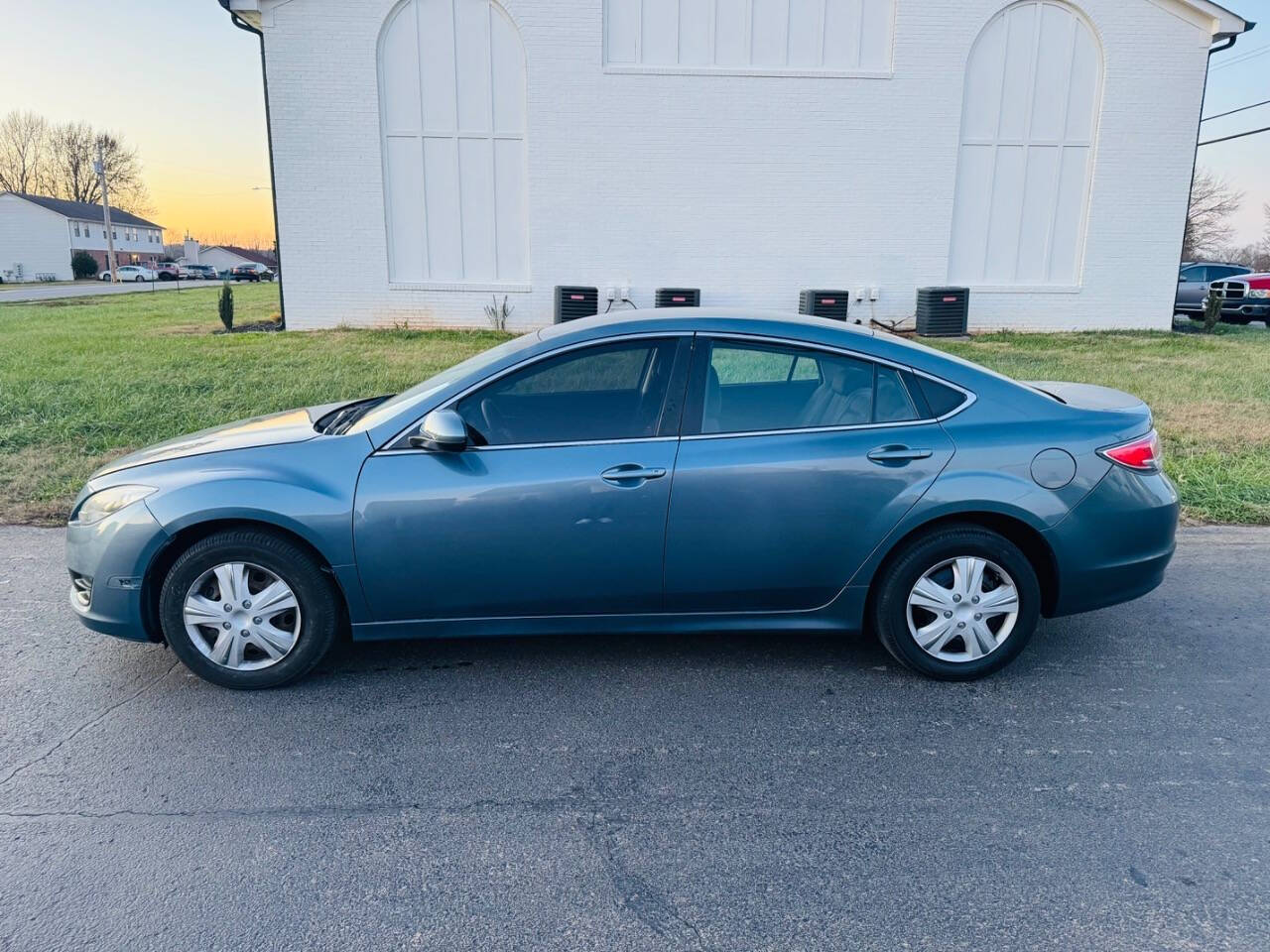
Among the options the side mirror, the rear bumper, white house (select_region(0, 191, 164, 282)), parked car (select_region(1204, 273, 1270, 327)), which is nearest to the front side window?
the rear bumper

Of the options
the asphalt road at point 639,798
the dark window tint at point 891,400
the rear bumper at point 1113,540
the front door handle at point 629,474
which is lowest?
the asphalt road at point 639,798

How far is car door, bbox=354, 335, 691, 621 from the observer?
3.48 meters

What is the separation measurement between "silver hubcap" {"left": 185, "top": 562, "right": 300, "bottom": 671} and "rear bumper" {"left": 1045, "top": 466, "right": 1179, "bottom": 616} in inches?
126

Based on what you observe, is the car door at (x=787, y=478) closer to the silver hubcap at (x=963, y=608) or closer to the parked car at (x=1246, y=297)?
the silver hubcap at (x=963, y=608)

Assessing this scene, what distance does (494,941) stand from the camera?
2.31 m

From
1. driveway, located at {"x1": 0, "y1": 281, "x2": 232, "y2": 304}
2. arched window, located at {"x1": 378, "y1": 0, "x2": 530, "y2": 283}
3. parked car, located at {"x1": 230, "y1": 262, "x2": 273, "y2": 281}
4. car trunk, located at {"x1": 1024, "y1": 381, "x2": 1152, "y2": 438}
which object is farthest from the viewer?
parked car, located at {"x1": 230, "y1": 262, "x2": 273, "y2": 281}

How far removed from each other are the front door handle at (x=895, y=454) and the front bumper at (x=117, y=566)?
9.43ft

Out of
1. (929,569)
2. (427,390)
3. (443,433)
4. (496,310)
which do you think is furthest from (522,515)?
(496,310)

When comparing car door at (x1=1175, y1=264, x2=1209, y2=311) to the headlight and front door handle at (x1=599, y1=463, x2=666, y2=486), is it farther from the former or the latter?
the headlight

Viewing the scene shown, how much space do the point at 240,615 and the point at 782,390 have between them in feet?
7.99

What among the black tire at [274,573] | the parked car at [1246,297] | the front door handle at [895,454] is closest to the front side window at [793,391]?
the front door handle at [895,454]

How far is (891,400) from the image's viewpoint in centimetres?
372

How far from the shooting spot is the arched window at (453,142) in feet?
52.6

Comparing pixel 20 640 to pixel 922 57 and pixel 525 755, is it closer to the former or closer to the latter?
pixel 525 755
